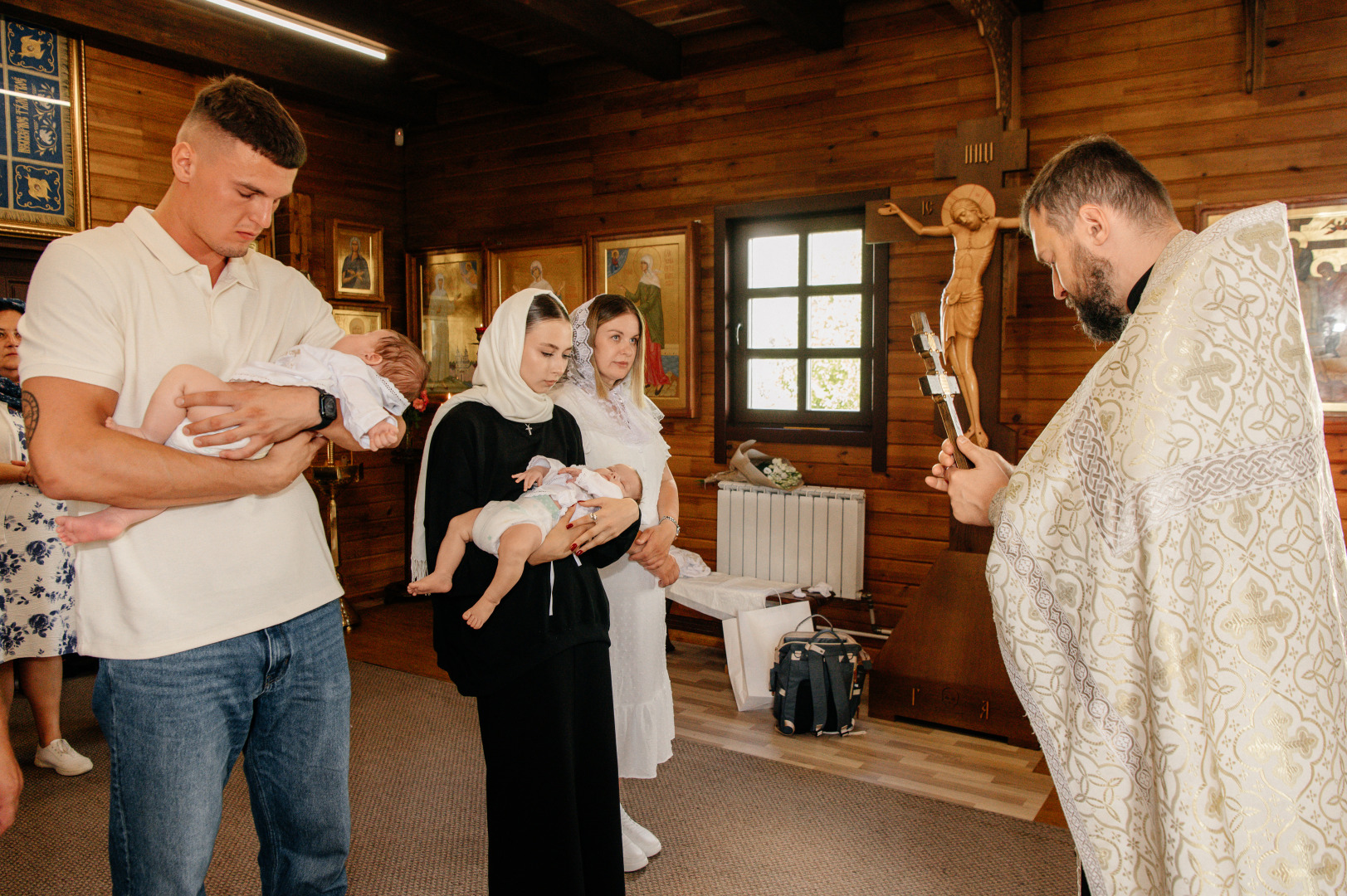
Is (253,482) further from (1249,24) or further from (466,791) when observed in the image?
(1249,24)

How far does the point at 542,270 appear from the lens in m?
6.19

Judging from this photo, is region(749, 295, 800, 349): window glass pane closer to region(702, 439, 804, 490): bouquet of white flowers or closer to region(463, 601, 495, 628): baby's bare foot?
region(702, 439, 804, 490): bouquet of white flowers

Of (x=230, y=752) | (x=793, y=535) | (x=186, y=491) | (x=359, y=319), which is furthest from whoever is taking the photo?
(x=359, y=319)

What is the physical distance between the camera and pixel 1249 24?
3.99 meters

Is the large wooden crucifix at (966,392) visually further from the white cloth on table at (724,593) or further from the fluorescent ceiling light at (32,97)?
the fluorescent ceiling light at (32,97)

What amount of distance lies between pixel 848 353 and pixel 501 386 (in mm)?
3449

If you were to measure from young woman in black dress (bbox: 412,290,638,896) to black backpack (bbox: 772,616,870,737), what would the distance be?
6.51 ft

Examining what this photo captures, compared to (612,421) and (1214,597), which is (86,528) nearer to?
(612,421)

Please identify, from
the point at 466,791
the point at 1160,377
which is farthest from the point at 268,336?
the point at 466,791

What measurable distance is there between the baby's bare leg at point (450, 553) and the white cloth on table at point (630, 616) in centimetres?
75

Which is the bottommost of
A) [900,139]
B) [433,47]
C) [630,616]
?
[630,616]

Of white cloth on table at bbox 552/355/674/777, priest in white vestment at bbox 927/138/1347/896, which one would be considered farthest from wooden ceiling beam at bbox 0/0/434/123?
priest in white vestment at bbox 927/138/1347/896

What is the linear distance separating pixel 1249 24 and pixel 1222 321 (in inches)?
148

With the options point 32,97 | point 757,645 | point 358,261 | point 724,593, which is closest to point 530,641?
point 757,645
